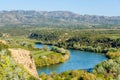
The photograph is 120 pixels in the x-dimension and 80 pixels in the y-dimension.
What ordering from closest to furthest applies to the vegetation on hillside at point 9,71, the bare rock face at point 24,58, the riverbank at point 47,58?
the vegetation on hillside at point 9,71, the bare rock face at point 24,58, the riverbank at point 47,58

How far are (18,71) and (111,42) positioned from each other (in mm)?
119750

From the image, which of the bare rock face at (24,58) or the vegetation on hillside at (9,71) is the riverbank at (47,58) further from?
the vegetation on hillside at (9,71)

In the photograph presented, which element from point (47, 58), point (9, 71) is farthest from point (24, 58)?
point (47, 58)

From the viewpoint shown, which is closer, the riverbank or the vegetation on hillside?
the vegetation on hillside

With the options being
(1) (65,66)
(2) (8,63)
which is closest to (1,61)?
(2) (8,63)

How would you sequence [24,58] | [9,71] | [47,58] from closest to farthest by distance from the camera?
[9,71], [24,58], [47,58]

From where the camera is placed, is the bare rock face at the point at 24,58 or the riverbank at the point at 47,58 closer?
the bare rock face at the point at 24,58

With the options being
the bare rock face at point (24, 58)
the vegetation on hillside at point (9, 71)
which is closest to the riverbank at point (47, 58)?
the bare rock face at point (24, 58)

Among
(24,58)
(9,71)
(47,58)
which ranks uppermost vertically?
(9,71)

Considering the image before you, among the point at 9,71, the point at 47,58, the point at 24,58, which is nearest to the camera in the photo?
the point at 9,71

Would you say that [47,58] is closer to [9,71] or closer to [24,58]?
[24,58]

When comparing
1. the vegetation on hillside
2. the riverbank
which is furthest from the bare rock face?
the riverbank

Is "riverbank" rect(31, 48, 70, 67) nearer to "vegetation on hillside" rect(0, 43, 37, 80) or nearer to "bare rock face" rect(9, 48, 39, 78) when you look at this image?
"bare rock face" rect(9, 48, 39, 78)

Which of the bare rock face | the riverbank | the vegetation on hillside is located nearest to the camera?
the vegetation on hillside
